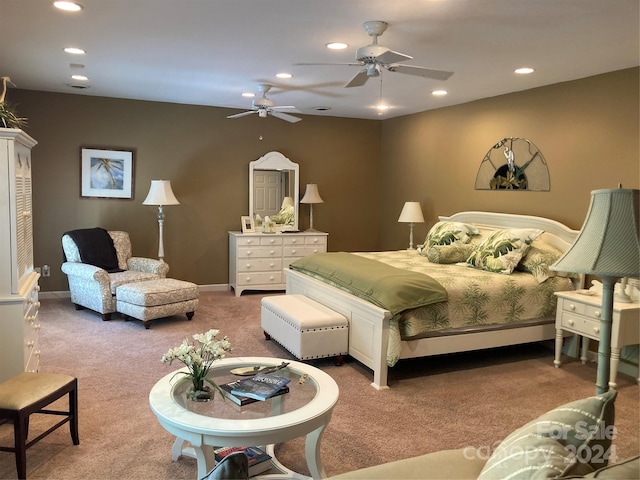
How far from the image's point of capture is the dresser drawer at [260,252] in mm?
6492

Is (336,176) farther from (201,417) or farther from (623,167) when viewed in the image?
(201,417)

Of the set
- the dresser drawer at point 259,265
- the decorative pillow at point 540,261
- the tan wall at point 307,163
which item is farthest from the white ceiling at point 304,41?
the dresser drawer at point 259,265

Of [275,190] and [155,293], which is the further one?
[275,190]

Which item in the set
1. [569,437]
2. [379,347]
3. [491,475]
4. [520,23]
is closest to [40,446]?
[379,347]

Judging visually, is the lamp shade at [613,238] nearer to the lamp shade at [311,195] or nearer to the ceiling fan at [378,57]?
the ceiling fan at [378,57]

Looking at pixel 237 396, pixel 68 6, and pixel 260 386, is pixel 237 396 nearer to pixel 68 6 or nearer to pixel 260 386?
pixel 260 386

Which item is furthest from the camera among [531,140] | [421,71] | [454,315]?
[531,140]

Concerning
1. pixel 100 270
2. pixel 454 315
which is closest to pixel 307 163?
pixel 100 270

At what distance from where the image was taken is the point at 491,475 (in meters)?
1.28

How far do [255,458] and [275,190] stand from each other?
487cm

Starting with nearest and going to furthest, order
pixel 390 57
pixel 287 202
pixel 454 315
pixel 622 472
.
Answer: pixel 622 472 → pixel 390 57 → pixel 454 315 → pixel 287 202

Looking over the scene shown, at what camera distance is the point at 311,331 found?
12.8 ft

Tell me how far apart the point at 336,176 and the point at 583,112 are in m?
3.60

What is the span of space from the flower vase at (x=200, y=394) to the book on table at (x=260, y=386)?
11 cm
